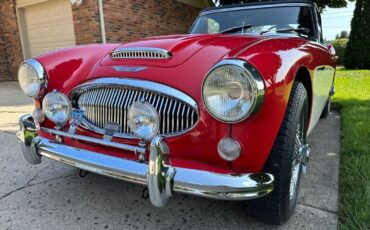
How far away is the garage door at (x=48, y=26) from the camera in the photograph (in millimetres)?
7829

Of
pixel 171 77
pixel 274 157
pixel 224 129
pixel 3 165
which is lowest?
pixel 3 165

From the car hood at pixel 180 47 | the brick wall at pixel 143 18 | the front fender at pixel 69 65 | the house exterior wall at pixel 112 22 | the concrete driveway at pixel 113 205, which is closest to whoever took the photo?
the car hood at pixel 180 47

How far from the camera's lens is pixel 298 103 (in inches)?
70.1

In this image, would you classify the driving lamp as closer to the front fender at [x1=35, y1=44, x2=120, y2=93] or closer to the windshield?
the front fender at [x1=35, y1=44, x2=120, y2=93]

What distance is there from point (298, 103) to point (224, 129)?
0.51 meters

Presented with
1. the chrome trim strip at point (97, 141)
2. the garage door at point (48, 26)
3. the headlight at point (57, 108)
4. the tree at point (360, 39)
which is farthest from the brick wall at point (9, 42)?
the tree at point (360, 39)

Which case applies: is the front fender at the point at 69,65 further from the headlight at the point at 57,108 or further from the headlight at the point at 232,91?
the headlight at the point at 232,91

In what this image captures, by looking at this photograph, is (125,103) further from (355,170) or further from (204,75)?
(355,170)

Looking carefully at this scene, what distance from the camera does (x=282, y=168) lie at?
164cm

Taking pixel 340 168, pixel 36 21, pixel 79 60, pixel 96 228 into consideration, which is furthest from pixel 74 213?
pixel 36 21

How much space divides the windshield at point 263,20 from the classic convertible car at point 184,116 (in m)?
0.76

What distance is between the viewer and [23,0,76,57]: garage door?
25.7 feet

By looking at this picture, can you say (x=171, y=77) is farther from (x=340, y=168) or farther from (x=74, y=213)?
(x=340, y=168)

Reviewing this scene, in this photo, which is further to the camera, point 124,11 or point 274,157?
point 124,11
